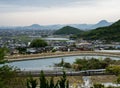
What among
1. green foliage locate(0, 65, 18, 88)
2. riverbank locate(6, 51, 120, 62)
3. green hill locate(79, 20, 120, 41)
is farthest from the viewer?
green hill locate(79, 20, 120, 41)

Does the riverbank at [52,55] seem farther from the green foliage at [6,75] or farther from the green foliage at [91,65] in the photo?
the green foliage at [6,75]

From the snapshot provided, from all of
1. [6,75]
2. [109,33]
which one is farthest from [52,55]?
[6,75]

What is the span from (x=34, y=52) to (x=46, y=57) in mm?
3139

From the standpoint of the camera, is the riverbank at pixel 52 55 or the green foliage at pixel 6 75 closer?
the green foliage at pixel 6 75

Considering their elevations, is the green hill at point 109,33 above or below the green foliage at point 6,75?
below

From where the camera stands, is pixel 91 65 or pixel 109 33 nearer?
pixel 91 65

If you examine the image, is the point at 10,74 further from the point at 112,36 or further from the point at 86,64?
the point at 112,36

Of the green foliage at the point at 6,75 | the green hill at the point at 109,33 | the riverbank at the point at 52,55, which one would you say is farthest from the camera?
the green hill at the point at 109,33

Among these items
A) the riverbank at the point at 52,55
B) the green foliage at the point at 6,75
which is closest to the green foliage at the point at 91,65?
the riverbank at the point at 52,55

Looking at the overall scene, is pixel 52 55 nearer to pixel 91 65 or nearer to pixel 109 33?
pixel 91 65

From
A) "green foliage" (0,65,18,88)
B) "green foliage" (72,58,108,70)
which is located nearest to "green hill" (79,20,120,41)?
"green foliage" (72,58,108,70)

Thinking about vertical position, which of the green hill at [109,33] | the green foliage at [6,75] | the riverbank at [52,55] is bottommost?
the riverbank at [52,55]

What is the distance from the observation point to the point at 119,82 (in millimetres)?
20875

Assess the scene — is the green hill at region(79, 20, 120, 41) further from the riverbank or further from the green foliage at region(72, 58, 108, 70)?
the green foliage at region(72, 58, 108, 70)
